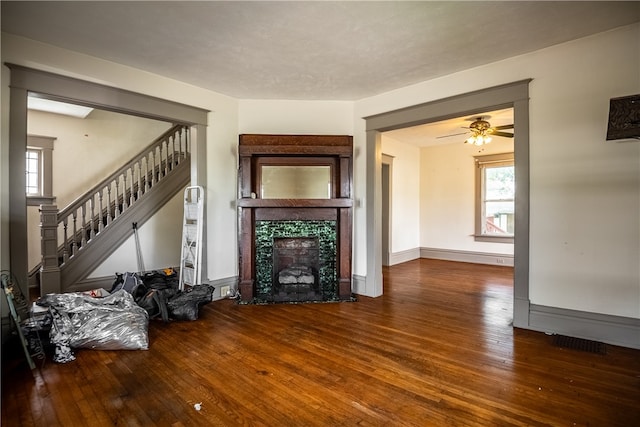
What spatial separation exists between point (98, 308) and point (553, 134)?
4.38m

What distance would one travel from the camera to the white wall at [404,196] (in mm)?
6531

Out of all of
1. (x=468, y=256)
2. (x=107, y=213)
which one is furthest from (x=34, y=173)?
(x=468, y=256)

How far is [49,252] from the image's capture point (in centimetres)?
388

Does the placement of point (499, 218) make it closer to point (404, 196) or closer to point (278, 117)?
point (404, 196)

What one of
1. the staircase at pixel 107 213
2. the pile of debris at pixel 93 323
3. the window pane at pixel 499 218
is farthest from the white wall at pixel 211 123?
the window pane at pixel 499 218

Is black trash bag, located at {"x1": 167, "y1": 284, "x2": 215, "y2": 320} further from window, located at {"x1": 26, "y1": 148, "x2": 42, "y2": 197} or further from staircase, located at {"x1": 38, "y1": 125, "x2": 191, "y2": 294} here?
window, located at {"x1": 26, "y1": 148, "x2": 42, "y2": 197}

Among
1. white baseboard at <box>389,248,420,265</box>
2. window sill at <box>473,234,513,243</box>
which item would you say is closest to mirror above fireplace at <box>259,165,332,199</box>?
white baseboard at <box>389,248,420,265</box>

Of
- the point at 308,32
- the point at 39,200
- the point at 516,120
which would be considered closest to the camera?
the point at 308,32

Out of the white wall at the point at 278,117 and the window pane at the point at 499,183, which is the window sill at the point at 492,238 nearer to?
the window pane at the point at 499,183

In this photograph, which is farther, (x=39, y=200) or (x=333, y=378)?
(x=39, y=200)

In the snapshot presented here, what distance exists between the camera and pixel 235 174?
4.17m

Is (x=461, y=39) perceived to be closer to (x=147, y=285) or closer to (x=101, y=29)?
(x=101, y=29)

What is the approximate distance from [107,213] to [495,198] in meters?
7.13

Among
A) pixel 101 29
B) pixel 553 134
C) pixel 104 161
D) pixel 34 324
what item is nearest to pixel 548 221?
pixel 553 134
